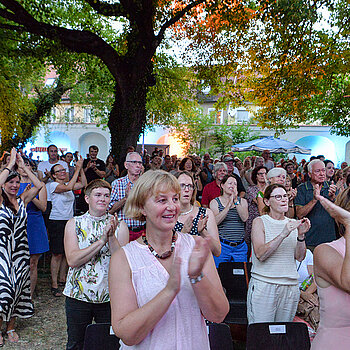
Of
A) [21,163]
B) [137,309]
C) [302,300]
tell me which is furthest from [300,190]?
[137,309]

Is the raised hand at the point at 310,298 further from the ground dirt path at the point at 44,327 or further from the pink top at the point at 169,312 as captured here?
the ground dirt path at the point at 44,327

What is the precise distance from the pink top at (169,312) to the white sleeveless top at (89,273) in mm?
1552

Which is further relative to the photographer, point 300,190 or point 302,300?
point 300,190

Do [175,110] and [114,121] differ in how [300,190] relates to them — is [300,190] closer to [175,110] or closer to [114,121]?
[114,121]

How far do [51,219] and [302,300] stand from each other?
4.09m

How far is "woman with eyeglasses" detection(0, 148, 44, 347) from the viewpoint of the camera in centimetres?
417

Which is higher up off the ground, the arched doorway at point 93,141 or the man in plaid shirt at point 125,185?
the arched doorway at point 93,141

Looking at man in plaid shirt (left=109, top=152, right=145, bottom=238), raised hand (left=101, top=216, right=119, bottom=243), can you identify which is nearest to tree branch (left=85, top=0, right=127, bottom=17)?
man in plaid shirt (left=109, top=152, right=145, bottom=238)

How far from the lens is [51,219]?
6.14m

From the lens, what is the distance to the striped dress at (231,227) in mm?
4913

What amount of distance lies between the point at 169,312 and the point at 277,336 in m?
1.58

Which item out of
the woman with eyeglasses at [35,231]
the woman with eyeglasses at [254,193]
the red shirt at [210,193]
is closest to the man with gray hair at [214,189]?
the red shirt at [210,193]

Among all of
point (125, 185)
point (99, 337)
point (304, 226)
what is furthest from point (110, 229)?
point (125, 185)

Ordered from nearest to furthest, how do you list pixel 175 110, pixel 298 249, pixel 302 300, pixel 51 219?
pixel 298 249
pixel 302 300
pixel 51 219
pixel 175 110
